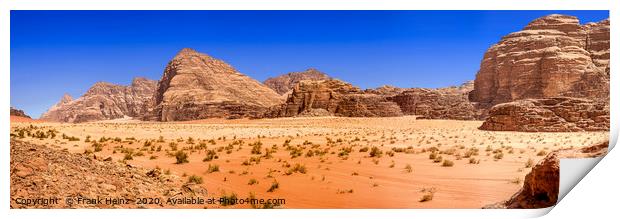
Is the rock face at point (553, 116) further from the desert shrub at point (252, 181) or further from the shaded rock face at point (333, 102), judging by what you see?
the shaded rock face at point (333, 102)

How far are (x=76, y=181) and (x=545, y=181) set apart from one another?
26.0 ft

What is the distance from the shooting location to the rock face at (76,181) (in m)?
8.01

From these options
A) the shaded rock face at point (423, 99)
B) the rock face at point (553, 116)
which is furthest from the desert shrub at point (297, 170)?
the shaded rock face at point (423, 99)

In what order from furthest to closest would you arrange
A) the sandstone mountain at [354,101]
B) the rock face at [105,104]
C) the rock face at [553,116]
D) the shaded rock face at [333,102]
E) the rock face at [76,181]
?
the rock face at [105,104], the sandstone mountain at [354,101], the shaded rock face at [333,102], the rock face at [553,116], the rock face at [76,181]

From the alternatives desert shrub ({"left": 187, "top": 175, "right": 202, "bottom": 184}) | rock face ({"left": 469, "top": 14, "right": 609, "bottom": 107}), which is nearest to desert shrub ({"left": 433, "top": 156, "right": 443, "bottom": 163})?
desert shrub ({"left": 187, "top": 175, "right": 202, "bottom": 184})

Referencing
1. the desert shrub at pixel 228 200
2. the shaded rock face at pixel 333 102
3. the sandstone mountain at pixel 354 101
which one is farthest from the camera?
the sandstone mountain at pixel 354 101

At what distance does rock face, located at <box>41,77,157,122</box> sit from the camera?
472 feet

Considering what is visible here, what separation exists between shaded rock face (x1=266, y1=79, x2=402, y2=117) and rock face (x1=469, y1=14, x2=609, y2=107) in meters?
18.9

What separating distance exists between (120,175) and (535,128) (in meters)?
34.3

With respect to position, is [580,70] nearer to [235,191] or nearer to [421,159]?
[421,159]

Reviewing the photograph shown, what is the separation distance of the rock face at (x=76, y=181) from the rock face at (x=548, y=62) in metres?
70.4

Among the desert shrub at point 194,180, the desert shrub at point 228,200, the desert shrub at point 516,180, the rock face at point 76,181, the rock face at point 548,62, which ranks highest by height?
the rock face at point 548,62

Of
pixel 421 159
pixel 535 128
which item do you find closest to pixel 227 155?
pixel 421 159
